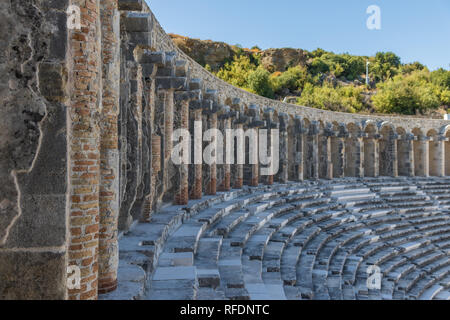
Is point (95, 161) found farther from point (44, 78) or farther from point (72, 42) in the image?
point (72, 42)

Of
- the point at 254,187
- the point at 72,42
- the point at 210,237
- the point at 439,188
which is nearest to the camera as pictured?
the point at 72,42

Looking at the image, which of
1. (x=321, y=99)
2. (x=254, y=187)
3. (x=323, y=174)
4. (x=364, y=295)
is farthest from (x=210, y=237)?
(x=321, y=99)

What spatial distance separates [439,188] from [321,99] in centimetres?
1647

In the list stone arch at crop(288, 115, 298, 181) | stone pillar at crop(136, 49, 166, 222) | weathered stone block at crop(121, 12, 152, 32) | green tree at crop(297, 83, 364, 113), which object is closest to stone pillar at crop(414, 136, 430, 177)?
stone arch at crop(288, 115, 298, 181)

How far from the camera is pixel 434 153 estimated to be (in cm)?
2562

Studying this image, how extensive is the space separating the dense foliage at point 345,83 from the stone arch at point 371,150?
38.5ft

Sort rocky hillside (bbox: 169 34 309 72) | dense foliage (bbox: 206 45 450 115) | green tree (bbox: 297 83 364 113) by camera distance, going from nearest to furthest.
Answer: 1. green tree (bbox: 297 83 364 113)
2. dense foliage (bbox: 206 45 450 115)
3. rocky hillside (bbox: 169 34 309 72)

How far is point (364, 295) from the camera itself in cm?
852

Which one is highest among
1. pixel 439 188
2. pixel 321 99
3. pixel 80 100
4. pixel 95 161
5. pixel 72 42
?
pixel 321 99

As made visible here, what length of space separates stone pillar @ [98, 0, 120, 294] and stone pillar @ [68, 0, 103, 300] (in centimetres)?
54

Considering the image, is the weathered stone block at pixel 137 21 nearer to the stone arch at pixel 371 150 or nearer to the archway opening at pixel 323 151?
the archway opening at pixel 323 151

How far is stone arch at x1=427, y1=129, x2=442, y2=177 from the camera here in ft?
83.0

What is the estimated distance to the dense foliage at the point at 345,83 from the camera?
36406 millimetres

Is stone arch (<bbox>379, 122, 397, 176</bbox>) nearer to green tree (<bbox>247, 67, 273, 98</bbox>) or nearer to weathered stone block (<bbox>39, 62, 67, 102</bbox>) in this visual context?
green tree (<bbox>247, 67, 273, 98</bbox>)
